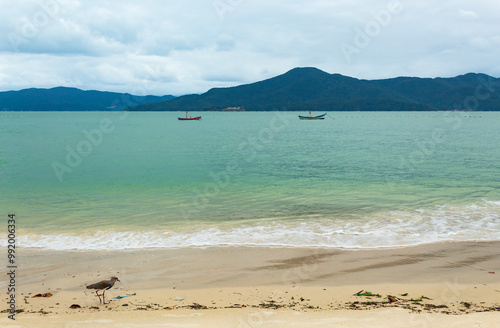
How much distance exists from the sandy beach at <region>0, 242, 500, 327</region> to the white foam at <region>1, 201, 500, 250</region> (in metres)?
0.79

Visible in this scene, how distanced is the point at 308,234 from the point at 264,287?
5.36 meters

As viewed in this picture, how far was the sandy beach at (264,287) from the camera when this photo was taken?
26.4 ft

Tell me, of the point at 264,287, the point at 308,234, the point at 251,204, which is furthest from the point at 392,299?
the point at 251,204

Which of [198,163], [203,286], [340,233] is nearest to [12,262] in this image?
[203,286]

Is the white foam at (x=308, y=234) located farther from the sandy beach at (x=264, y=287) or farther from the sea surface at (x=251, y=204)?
the sandy beach at (x=264, y=287)

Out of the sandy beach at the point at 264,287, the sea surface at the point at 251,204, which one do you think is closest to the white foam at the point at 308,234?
the sea surface at the point at 251,204

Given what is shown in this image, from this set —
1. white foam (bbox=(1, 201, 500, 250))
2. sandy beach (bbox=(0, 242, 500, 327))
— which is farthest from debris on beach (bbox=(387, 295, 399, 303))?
white foam (bbox=(1, 201, 500, 250))

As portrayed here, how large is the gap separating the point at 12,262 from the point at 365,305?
1068 cm

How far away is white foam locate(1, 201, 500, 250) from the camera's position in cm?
1433

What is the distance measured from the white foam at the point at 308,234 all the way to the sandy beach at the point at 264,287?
79cm

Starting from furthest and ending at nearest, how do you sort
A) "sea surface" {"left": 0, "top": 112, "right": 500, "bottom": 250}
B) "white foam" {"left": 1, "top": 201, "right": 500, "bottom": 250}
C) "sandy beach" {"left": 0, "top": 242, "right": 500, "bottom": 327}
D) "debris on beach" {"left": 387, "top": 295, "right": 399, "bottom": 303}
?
"sea surface" {"left": 0, "top": 112, "right": 500, "bottom": 250} → "white foam" {"left": 1, "top": 201, "right": 500, "bottom": 250} → "debris on beach" {"left": 387, "top": 295, "right": 399, "bottom": 303} → "sandy beach" {"left": 0, "top": 242, "right": 500, "bottom": 327}

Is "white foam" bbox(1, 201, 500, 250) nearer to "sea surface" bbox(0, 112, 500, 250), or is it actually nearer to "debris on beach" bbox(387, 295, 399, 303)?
"sea surface" bbox(0, 112, 500, 250)

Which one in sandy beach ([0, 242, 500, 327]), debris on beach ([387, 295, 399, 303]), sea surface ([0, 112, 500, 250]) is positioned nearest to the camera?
sandy beach ([0, 242, 500, 327])

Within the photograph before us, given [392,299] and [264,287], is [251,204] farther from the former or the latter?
[392,299]
